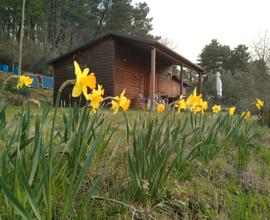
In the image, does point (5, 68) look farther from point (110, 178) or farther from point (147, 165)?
point (147, 165)

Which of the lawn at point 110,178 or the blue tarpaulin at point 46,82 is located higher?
the blue tarpaulin at point 46,82

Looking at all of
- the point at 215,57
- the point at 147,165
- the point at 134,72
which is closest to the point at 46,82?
the point at 134,72

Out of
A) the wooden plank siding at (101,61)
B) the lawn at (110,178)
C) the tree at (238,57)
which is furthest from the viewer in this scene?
the tree at (238,57)

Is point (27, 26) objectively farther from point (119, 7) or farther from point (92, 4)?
point (119, 7)

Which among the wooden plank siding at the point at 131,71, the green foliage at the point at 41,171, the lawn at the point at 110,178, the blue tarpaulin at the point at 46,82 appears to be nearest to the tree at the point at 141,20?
the blue tarpaulin at the point at 46,82

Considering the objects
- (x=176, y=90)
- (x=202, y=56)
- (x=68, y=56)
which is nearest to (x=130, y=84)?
(x=68, y=56)

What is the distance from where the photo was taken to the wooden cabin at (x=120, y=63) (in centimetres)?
1342

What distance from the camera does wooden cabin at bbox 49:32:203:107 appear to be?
1342 centimetres

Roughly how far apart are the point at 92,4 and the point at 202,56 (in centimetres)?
1593

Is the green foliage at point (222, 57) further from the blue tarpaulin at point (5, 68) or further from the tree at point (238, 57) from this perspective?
the blue tarpaulin at point (5, 68)

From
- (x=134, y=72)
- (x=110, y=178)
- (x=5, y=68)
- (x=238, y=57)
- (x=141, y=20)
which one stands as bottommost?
(x=110, y=178)

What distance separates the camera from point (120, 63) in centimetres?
1405

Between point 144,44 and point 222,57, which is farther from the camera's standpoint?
point 222,57

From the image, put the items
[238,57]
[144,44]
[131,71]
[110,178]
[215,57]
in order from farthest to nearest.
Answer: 1. [215,57]
2. [238,57]
3. [131,71]
4. [144,44]
5. [110,178]
